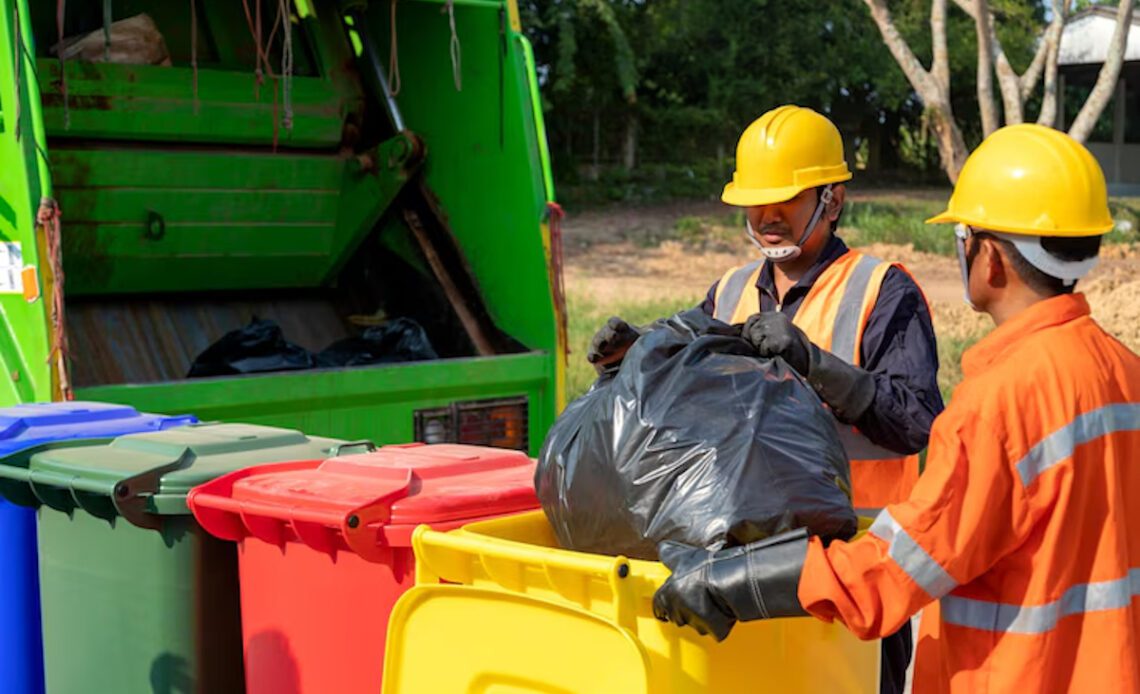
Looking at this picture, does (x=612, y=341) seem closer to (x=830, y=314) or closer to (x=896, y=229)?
(x=830, y=314)

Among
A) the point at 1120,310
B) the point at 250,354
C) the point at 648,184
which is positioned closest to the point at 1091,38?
the point at 648,184

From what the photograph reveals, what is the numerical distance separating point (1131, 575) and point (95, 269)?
3873 mm

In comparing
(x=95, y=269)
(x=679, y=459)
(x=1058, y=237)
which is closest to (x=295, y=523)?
(x=679, y=459)

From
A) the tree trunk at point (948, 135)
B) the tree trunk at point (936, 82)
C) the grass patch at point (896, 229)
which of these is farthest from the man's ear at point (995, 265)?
the grass patch at point (896, 229)

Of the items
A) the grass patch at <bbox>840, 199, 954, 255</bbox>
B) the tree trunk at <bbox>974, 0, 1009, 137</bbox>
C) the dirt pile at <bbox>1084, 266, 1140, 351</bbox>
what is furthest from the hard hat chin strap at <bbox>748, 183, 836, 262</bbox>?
the grass patch at <bbox>840, 199, 954, 255</bbox>

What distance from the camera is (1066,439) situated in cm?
192

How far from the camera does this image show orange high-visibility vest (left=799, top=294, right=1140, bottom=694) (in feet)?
6.28

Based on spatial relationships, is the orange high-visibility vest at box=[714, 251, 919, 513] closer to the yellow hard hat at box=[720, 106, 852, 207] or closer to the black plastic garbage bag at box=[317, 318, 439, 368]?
the yellow hard hat at box=[720, 106, 852, 207]

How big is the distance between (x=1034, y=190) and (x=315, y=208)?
12.1 ft

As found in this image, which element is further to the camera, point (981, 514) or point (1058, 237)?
point (1058, 237)

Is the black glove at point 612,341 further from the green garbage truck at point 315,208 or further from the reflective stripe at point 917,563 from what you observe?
the green garbage truck at point 315,208

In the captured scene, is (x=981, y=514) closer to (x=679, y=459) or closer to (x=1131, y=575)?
(x=1131, y=575)

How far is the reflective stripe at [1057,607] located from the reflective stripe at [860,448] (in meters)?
0.82

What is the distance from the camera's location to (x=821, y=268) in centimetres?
293
